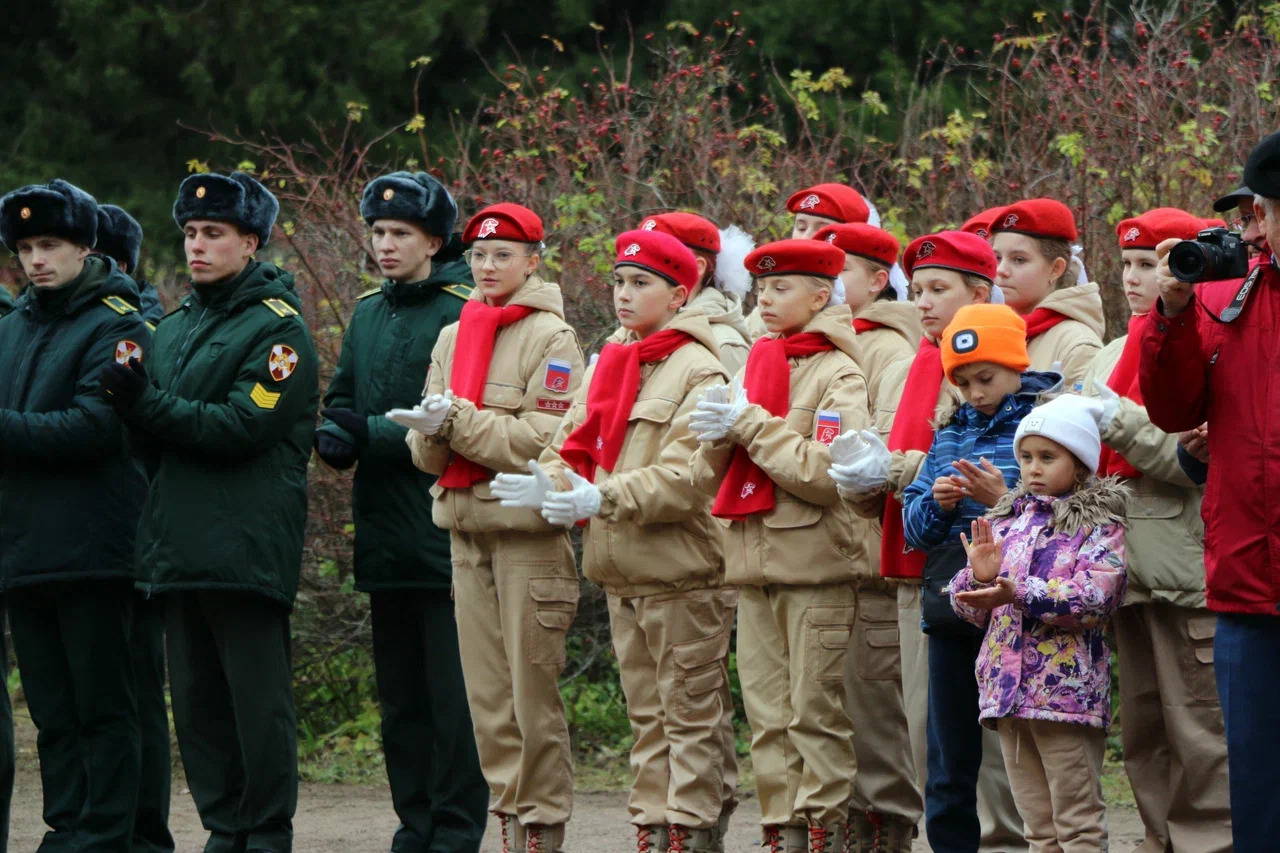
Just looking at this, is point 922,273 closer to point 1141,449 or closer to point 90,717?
point 1141,449

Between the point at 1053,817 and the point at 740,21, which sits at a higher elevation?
the point at 740,21

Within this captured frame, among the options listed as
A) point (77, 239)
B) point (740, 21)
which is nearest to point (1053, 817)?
point (77, 239)

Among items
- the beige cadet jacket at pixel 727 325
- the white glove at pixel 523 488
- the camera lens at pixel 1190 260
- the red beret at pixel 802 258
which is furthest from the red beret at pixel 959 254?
the camera lens at pixel 1190 260

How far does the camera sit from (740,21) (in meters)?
17.2

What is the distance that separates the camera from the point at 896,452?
573 cm

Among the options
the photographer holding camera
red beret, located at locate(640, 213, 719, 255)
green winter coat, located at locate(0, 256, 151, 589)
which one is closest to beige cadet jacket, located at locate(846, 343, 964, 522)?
red beret, located at locate(640, 213, 719, 255)

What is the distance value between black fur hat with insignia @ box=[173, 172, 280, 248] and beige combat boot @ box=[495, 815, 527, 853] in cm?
215

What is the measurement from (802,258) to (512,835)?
2129 mm

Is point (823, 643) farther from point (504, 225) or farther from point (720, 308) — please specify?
point (504, 225)

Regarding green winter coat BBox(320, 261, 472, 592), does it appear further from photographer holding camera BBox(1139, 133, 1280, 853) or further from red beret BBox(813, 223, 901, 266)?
photographer holding camera BBox(1139, 133, 1280, 853)

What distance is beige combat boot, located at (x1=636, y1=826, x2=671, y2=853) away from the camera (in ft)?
20.2

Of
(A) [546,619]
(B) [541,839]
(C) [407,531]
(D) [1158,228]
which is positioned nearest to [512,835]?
(B) [541,839]

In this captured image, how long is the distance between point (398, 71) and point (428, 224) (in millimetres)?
11447

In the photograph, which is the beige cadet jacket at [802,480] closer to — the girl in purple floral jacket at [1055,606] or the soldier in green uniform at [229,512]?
the girl in purple floral jacket at [1055,606]
